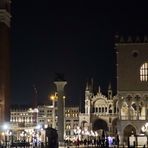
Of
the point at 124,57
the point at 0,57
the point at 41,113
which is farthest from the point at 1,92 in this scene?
the point at 41,113

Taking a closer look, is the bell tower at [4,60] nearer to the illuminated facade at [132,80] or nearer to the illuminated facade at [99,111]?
the illuminated facade at [132,80]

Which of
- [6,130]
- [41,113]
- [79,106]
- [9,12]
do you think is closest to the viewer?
[6,130]

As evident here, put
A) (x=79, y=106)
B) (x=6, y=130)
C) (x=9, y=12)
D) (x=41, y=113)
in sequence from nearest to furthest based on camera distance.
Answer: (x=6, y=130)
(x=9, y=12)
(x=79, y=106)
(x=41, y=113)

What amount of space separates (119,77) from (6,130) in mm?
21705

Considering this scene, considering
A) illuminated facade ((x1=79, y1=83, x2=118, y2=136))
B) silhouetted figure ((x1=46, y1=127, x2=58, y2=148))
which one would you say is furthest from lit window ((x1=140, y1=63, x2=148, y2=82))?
illuminated facade ((x1=79, y1=83, x2=118, y2=136))

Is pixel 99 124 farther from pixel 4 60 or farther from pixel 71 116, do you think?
pixel 4 60

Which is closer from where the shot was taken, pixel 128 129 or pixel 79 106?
pixel 128 129

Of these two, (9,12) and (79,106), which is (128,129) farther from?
(79,106)

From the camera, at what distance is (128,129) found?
102500 millimetres

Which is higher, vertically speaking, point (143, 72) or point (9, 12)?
point (9, 12)

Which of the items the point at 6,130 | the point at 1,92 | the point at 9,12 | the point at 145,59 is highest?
the point at 9,12

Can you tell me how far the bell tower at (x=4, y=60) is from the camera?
89625mm

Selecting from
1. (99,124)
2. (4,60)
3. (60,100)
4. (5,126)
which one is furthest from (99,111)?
(60,100)

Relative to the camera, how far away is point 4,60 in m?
92.3
